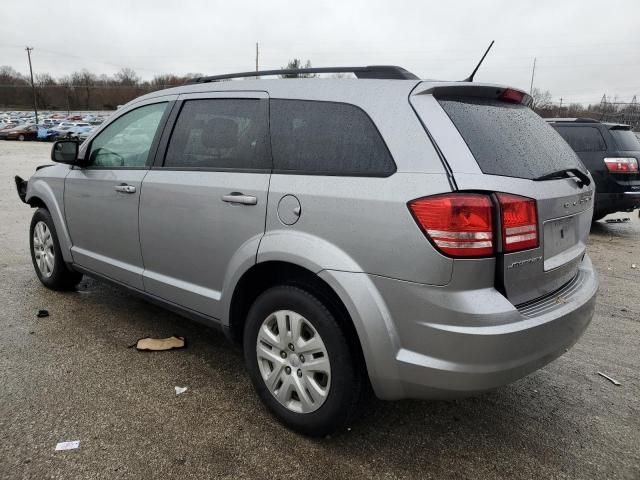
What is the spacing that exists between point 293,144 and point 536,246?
126 centimetres

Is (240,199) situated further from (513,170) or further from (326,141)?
(513,170)

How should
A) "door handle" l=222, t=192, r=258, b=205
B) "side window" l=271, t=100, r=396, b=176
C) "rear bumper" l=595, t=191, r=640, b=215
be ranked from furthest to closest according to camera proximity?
1. "rear bumper" l=595, t=191, r=640, b=215
2. "door handle" l=222, t=192, r=258, b=205
3. "side window" l=271, t=100, r=396, b=176

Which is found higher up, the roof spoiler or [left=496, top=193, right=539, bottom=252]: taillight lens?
the roof spoiler

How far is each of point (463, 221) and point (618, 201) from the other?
717 cm

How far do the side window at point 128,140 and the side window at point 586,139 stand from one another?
23.3ft

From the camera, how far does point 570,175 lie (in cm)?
257

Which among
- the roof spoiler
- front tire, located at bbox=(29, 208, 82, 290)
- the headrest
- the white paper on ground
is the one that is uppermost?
the roof spoiler

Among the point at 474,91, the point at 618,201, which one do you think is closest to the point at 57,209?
the point at 474,91

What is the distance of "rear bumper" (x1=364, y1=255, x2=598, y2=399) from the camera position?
6.60 feet

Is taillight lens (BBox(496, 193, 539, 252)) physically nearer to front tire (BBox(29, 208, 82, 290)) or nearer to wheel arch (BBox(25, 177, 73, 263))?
wheel arch (BBox(25, 177, 73, 263))

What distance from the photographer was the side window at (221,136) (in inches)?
109

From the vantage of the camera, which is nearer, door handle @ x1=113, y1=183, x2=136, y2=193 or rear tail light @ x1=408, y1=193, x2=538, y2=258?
rear tail light @ x1=408, y1=193, x2=538, y2=258

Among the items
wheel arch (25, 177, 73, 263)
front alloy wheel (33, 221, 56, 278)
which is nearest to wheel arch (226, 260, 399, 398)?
wheel arch (25, 177, 73, 263)

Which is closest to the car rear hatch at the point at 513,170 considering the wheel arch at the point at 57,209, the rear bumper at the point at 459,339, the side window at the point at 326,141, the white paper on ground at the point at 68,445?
the rear bumper at the point at 459,339
